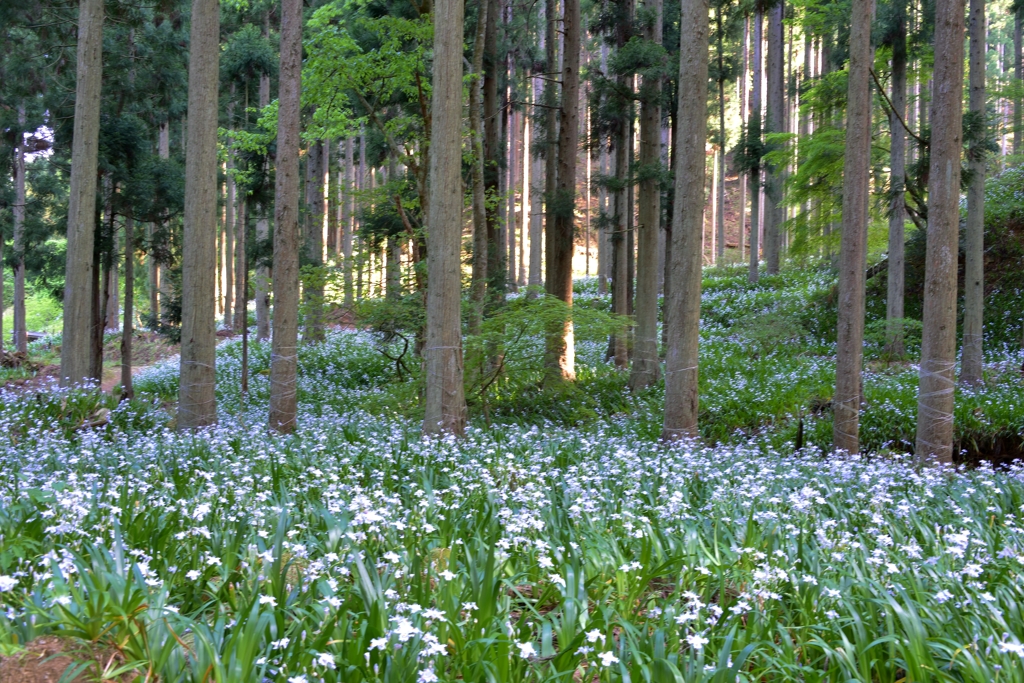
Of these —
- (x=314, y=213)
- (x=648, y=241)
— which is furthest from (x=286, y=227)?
(x=314, y=213)

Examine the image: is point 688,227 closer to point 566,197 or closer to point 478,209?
point 478,209

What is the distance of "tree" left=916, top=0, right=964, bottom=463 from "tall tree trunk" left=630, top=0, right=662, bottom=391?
6488 mm

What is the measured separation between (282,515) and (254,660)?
126cm

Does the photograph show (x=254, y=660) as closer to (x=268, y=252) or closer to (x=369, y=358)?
(x=268, y=252)

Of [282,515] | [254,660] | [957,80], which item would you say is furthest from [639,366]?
[254,660]

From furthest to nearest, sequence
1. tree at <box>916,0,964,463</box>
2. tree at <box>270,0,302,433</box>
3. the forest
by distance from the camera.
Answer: tree at <box>270,0,302,433</box> < tree at <box>916,0,964,463</box> < the forest

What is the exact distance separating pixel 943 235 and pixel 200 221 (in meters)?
8.88

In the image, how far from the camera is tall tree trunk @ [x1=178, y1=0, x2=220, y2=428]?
9.87 meters

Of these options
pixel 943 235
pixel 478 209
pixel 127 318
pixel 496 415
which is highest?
pixel 478 209

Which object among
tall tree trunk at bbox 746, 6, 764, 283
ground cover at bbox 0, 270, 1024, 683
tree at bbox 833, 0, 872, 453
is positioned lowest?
ground cover at bbox 0, 270, 1024, 683

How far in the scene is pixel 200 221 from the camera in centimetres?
991

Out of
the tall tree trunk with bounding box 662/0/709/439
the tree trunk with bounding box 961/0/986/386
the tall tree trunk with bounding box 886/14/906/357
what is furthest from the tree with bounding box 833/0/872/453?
the tall tree trunk with bounding box 886/14/906/357

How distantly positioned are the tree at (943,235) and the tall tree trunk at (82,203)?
12244 millimetres

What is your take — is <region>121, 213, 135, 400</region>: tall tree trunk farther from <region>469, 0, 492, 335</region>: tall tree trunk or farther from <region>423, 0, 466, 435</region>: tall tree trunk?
<region>423, 0, 466, 435</region>: tall tree trunk
